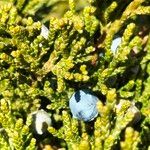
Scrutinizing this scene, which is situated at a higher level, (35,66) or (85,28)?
(85,28)

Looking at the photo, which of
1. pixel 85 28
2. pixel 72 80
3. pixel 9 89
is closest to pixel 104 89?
pixel 72 80

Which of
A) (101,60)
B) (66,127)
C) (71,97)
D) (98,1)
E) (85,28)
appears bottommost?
(66,127)

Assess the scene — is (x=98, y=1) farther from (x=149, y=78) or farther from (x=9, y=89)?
(x=9, y=89)

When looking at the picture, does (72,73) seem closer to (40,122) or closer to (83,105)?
(83,105)

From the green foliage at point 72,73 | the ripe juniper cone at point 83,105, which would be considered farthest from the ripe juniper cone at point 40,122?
the ripe juniper cone at point 83,105

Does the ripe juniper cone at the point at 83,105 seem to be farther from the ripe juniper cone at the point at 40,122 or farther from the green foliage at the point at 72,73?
the ripe juniper cone at the point at 40,122

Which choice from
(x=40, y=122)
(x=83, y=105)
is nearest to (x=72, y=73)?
(x=83, y=105)

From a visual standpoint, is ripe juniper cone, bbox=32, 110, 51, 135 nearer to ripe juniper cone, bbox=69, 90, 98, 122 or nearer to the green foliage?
the green foliage
